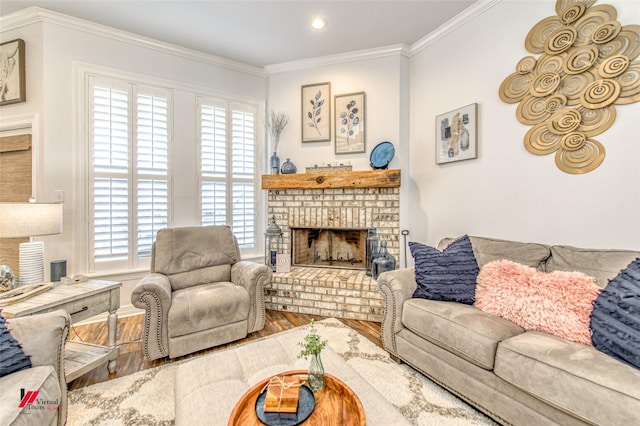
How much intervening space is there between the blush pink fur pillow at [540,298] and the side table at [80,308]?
102 inches

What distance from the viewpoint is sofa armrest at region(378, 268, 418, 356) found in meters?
2.01

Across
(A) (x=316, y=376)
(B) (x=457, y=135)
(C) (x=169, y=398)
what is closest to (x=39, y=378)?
(C) (x=169, y=398)

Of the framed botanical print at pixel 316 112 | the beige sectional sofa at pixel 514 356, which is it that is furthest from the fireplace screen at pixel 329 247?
the beige sectional sofa at pixel 514 356

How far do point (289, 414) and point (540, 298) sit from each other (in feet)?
5.06

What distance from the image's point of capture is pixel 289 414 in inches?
38.8

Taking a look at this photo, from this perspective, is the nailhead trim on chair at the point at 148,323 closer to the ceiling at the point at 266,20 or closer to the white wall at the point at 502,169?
the ceiling at the point at 266,20

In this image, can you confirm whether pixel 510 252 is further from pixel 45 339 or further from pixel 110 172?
pixel 110 172

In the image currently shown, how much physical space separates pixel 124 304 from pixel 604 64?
4.69 meters

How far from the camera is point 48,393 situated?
1.14 m

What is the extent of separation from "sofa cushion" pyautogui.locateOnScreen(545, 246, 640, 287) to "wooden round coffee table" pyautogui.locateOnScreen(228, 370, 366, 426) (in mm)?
1624

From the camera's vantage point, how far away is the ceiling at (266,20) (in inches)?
101

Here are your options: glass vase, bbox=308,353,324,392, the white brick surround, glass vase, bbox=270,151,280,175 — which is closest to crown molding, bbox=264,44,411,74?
glass vase, bbox=270,151,280,175

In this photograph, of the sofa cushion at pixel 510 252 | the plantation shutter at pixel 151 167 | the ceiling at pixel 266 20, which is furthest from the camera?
the plantation shutter at pixel 151 167

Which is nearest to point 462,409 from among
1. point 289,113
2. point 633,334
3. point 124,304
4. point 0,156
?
point 633,334
